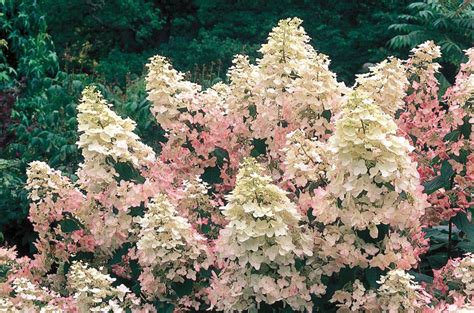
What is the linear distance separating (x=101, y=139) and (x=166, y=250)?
0.58 metres

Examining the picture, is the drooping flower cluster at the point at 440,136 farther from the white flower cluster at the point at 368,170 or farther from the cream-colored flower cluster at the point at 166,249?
the cream-colored flower cluster at the point at 166,249

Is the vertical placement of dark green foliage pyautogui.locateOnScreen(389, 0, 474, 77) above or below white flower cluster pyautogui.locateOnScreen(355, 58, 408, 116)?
above

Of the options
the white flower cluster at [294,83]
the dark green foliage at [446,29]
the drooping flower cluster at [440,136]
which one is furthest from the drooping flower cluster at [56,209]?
the dark green foliage at [446,29]

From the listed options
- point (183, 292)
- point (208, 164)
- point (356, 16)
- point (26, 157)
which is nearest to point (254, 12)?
point (356, 16)

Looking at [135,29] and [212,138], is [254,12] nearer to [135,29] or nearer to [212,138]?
[135,29]

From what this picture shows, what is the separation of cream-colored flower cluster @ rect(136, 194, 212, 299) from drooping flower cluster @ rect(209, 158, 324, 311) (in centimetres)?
17

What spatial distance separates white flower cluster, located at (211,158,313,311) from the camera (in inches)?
116

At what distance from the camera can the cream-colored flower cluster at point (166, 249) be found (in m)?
3.23

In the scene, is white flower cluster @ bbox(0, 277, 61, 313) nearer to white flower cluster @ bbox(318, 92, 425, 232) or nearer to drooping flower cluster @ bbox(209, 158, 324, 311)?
drooping flower cluster @ bbox(209, 158, 324, 311)

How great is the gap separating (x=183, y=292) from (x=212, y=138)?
3.31 ft

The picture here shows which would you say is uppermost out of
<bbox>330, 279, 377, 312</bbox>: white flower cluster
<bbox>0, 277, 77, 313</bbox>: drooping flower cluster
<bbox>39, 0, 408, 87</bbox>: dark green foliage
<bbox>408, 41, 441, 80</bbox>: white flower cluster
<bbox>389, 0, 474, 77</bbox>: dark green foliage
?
<bbox>39, 0, 408, 87</bbox>: dark green foliage

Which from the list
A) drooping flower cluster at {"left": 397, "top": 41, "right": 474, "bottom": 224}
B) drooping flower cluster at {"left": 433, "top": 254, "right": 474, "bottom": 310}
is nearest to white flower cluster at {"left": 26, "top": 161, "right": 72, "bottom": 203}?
drooping flower cluster at {"left": 397, "top": 41, "right": 474, "bottom": 224}

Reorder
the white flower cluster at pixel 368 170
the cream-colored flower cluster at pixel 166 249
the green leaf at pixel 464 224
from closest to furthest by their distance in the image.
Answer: the white flower cluster at pixel 368 170 < the cream-colored flower cluster at pixel 166 249 < the green leaf at pixel 464 224

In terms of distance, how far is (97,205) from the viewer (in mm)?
3943
